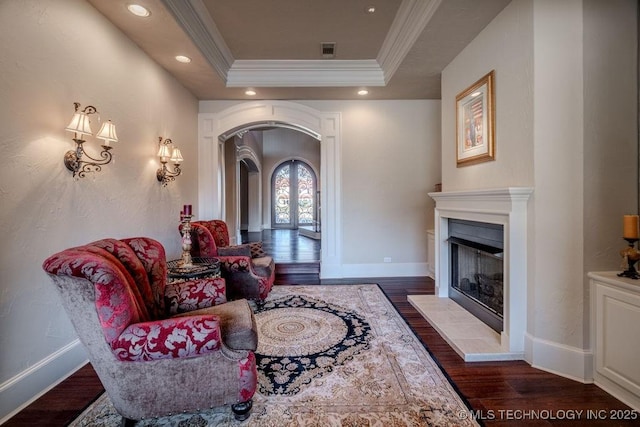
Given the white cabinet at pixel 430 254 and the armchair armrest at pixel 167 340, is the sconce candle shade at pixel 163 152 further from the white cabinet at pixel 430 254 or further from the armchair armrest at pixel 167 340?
the white cabinet at pixel 430 254

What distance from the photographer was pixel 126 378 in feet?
5.10

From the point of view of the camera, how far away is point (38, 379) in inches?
80.6

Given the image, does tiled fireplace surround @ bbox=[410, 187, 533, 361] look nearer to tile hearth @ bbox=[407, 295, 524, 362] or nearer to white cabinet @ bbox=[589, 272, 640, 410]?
tile hearth @ bbox=[407, 295, 524, 362]

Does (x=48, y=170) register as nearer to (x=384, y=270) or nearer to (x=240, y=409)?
(x=240, y=409)

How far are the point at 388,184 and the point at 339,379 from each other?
137 inches

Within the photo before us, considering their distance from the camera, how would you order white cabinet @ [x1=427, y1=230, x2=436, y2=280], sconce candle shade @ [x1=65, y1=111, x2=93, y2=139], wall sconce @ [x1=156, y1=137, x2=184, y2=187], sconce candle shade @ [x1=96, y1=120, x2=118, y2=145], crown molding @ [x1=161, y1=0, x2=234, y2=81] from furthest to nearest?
white cabinet @ [x1=427, y1=230, x2=436, y2=280], wall sconce @ [x1=156, y1=137, x2=184, y2=187], crown molding @ [x1=161, y1=0, x2=234, y2=81], sconce candle shade @ [x1=96, y1=120, x2=118, y2=145], sconce candle shade @ [x1=65, y1=111, x2=93, y2=139]

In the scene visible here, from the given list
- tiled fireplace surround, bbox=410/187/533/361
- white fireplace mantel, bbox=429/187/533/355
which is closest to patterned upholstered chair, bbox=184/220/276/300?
tiled fireplace surround, bbox=410/187/533/361

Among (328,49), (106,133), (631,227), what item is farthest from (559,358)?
(328,49)

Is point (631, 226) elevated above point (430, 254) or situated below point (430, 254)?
above

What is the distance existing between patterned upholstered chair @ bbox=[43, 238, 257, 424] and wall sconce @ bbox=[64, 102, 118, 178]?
97 cm

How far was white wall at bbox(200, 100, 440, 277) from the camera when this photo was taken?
4992 millimetres

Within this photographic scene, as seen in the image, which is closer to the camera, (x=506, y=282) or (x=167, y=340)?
(x=167, y=340)

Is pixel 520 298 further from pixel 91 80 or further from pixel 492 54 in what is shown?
pixel 91 80

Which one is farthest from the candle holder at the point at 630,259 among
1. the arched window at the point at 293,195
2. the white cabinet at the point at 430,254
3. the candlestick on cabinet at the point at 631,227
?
the arched window at the point at 293,195
